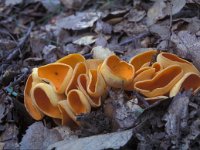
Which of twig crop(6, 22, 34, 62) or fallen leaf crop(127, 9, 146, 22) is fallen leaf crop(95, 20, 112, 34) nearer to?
fallen leaf crop(127, 9, 146, 22)

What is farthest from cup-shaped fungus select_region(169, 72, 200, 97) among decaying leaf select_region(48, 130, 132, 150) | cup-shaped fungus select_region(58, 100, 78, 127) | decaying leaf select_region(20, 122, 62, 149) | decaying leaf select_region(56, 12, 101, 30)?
decaying leaf select_region(56, 12, 101, 30)

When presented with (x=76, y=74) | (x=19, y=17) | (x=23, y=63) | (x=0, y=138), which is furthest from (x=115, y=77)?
(x=19, y=17)

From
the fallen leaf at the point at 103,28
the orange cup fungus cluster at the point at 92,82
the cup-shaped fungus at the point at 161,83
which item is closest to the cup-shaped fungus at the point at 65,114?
the orange cup fungus cluster at the point at 92,82

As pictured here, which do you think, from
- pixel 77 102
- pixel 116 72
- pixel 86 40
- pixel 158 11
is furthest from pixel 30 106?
pixel 158 11

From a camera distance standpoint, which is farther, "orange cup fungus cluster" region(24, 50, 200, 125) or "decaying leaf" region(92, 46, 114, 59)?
"decaying leaf" region(92, 46, 114, 59)

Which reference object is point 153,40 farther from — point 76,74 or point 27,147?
point 27,147

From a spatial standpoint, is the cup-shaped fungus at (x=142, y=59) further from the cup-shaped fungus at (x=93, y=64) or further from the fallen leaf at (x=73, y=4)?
the fallen leaf at (x=73, y=4)
